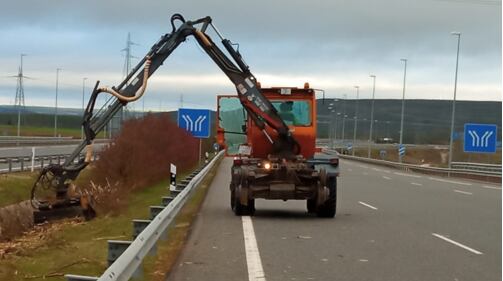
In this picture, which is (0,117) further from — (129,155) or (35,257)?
(35,257)

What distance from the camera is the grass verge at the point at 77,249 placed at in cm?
962

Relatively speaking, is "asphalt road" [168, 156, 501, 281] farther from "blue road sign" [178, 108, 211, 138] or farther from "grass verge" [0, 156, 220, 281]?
"blue road sign" [178, 108, 211, 138]

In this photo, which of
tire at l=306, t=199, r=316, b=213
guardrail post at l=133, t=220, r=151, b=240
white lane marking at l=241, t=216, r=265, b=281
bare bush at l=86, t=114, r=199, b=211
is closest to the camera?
white lane marking at l=241, t=216, r=265, b=281

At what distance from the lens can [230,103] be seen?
60.6 feet

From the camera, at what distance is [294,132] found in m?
17.6

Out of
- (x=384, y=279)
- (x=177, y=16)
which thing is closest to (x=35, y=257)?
(x=384, y=279)

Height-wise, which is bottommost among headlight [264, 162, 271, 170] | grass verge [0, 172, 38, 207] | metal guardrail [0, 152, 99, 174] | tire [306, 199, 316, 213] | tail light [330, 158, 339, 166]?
grass verge [0, 172, 38, 207]

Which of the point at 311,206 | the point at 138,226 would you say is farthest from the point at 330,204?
the point at 138,226

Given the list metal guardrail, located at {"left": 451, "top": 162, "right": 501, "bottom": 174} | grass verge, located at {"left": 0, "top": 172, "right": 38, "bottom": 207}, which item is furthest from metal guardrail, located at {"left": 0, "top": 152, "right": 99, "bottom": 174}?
metal guardrail, located at {"left": 451, "top": 162, "right": 501, "bottom": 174}

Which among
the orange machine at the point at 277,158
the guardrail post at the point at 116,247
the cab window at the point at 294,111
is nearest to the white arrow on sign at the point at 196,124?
the orange machine at the point at 277,158

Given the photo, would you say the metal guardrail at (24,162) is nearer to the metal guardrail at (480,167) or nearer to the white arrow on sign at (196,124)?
the white arrow on sign at (196,124)

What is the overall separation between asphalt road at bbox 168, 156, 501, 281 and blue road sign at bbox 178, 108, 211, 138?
562 inches

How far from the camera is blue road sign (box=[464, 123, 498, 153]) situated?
44.0 metres

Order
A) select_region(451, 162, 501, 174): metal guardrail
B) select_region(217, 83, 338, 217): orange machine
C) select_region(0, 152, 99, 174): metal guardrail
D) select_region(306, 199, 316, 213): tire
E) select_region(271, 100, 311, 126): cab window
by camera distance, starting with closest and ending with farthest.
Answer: select_region(217, 83, 338, 217): orange machine
select_region(271, 100, 311, 126): cab window
select_region(306, 199, 316, 213): tire
select_region(0, 152, 99, 174): metal guardrail
select_region(451, 162, 501, 174): metal guardrail
